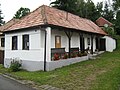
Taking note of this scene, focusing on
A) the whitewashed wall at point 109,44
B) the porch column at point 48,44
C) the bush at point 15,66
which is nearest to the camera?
the porch column at point 48,44

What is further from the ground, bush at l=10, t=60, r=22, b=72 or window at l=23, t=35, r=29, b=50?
window at l=23, t=35, r=29, b=50

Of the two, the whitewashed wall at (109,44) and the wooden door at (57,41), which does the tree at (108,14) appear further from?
the wooden door at (57,41)

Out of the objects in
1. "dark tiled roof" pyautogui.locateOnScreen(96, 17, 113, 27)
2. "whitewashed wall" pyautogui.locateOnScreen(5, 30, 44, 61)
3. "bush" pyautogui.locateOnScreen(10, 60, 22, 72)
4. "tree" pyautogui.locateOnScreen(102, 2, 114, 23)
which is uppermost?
"tree" pyautogui.locateOnScreen(102, 2, 114, 23)

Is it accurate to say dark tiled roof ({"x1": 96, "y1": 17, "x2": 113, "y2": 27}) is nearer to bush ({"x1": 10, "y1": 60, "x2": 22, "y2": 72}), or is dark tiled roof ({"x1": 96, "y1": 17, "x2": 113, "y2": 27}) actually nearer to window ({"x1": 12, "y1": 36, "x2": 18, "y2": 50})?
window ({"x1": 12, "y1": 36, "x2": 18, "y2": 50})

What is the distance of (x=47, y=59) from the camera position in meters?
17.9

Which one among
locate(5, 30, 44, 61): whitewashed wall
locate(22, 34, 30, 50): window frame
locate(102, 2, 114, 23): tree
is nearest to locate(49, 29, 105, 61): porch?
locate(5, 30, 44, 61): whitewashed wall

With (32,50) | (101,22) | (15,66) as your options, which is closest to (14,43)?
(15,66)

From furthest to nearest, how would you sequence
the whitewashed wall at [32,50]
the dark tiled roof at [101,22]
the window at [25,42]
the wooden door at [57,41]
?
1. the dark tiled roof at [101,22]
2. the wooden door at [57,41]
3. the window at [25,42]
4. the whitewashed wall at [32,50]

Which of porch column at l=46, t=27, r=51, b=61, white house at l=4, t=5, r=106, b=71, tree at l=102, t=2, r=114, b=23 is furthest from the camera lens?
tree at l=102, t=2, r=114, b=23

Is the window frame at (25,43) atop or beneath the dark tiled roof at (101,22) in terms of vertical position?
beneath

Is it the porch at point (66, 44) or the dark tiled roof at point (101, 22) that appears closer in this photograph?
the porch at point (66, 44)

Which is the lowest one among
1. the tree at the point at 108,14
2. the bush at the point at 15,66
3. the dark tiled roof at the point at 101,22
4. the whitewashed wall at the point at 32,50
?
the bush at the point at 15,66

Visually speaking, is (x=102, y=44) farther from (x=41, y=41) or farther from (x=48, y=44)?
(x=48, y=44)

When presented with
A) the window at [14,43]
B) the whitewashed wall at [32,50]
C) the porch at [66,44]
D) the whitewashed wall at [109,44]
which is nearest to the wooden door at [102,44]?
the whitewashed wall at [109,44]
